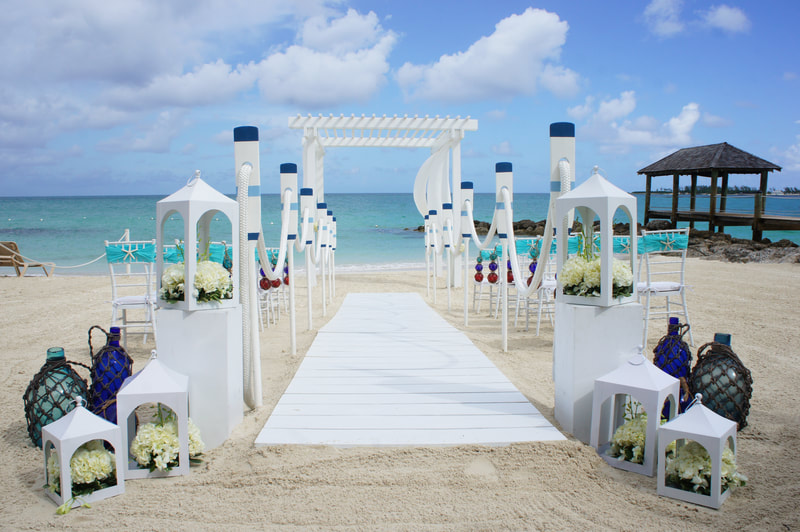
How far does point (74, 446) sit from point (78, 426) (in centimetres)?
9

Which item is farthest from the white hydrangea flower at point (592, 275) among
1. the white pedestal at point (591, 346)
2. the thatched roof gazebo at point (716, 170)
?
the thatched roof gazebo at point (716, 170)

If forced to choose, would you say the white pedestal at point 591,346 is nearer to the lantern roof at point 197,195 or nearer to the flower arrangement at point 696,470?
the flower arrangement at point 696,470

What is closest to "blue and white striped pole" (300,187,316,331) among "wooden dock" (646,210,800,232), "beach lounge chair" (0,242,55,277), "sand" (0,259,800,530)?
"sand" (0,259,800,530)

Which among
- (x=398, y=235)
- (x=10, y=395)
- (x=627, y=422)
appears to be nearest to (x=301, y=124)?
(x=10, y=395)

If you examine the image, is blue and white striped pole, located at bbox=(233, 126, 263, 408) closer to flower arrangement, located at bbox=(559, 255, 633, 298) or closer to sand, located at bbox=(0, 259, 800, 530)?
sand, located at bbox=(0, 259, 800, 530)

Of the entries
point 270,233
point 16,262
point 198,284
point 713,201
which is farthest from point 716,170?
point 270,233

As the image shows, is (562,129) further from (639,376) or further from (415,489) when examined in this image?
(415,489)

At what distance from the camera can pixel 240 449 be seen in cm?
294

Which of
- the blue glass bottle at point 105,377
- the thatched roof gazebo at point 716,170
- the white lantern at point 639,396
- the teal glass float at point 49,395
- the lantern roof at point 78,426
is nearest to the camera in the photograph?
the lantern roof at point 78,426

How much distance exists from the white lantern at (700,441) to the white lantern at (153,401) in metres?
2.31

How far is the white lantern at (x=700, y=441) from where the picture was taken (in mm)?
2354

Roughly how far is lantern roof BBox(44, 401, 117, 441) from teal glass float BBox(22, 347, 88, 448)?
590 millimetres

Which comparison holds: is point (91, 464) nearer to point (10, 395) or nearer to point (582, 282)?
point (10, 395)

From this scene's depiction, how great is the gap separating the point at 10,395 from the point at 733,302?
9069mm
